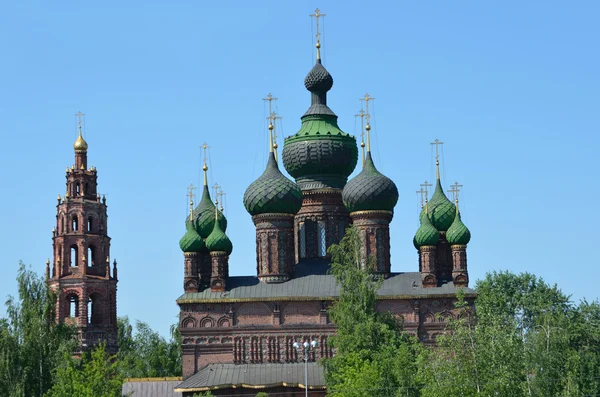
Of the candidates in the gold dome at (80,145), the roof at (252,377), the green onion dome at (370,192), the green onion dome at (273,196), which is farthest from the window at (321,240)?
the gold dome at (80,145)

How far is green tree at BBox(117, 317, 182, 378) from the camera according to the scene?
227ft

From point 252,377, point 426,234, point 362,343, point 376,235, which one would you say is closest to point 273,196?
point 376,235

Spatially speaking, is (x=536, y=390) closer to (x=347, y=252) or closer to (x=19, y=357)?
(x=347, y=252)

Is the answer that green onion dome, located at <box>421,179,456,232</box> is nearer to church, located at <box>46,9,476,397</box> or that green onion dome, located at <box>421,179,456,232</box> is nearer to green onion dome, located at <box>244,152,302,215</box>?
church, located at <box>46,9,476,397</box>

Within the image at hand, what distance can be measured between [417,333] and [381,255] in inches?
127

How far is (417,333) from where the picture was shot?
4959 centimetres

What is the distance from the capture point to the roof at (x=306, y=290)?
49656mm

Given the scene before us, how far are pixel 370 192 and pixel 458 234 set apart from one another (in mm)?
3498

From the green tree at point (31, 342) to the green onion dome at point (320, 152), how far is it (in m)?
11.5

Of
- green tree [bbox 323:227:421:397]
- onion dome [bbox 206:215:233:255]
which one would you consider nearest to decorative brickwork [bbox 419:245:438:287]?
green tree [bbox 323:227:421:397]

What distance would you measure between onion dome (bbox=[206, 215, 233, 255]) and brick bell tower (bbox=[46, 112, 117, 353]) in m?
5.13

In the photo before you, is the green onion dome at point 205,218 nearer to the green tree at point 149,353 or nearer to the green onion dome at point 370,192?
the green onion dome at point 370,192

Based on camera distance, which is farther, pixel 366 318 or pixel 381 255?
pixel 381 255

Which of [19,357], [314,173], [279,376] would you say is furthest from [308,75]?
[19,357]
